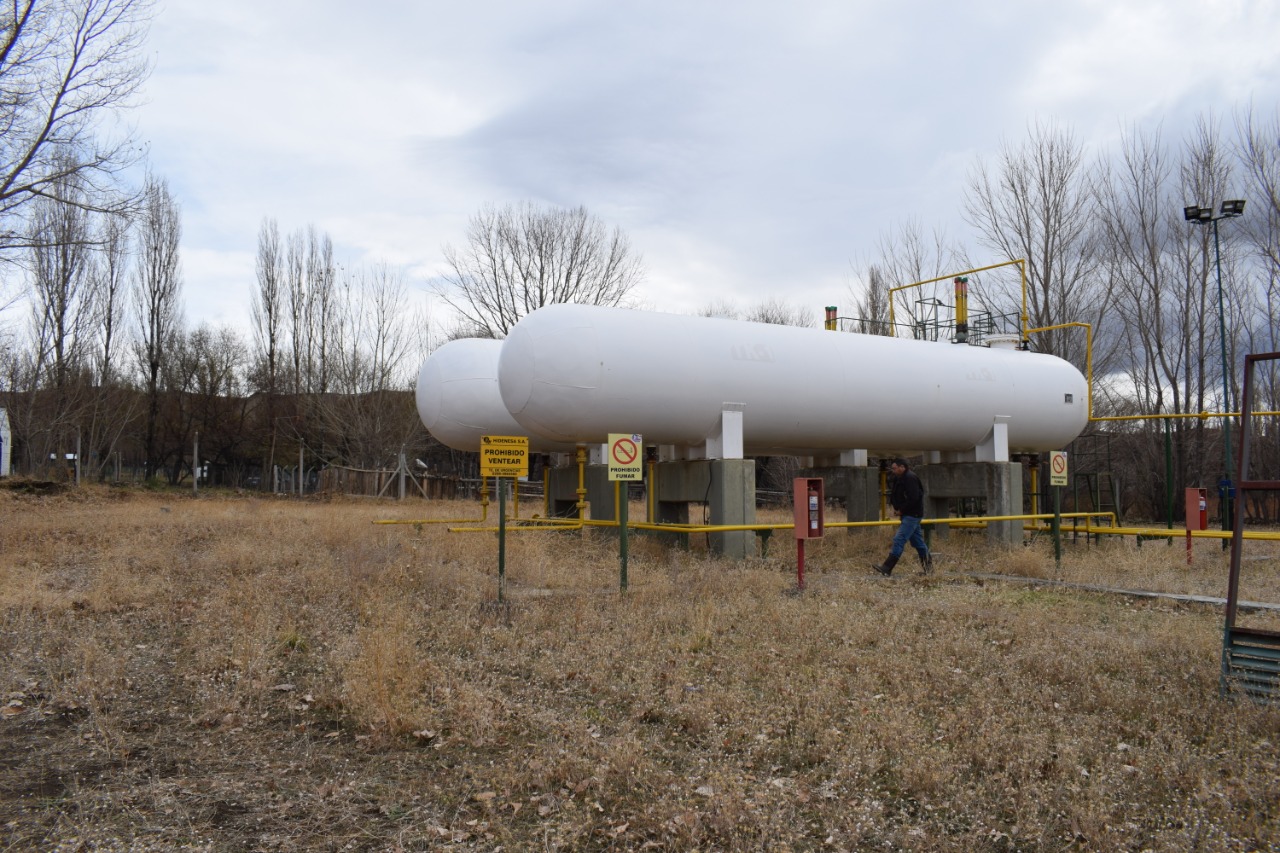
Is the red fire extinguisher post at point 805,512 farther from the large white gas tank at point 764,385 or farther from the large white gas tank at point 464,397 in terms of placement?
the large white gas tank at point 464,397

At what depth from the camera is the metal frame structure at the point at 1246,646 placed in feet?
18.4

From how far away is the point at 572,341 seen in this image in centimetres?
1218

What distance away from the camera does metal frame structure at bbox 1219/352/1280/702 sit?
562cm

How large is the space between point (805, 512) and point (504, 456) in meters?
3.58

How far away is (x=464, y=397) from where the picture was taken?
16.9 m

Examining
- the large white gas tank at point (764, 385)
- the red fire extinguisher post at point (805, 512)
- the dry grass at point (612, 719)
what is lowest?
the dry grass at point (612, 719)

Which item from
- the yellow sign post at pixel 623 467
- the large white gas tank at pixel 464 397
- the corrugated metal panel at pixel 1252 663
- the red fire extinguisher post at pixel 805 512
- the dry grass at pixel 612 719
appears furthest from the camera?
the large white gas tank at pixel 464 397

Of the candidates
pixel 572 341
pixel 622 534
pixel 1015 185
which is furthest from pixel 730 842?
pixel 1015 185

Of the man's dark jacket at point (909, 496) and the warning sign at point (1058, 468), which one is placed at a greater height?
the warning sign at point (1058, 468)

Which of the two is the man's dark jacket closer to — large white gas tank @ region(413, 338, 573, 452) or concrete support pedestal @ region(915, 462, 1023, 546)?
concrete support pedestal @ region(915, 462, 1023, 546)

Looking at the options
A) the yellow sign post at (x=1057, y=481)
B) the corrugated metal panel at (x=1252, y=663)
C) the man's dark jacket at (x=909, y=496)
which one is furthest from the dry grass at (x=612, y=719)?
Answer: the yellow sign post at (x=1057, y=481)

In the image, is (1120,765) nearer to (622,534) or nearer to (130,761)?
(130,761)

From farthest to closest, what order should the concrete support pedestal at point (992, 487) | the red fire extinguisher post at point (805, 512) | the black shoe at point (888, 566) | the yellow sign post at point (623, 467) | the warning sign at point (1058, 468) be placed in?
the concrete support pedestal at point (992, 487)
the warning sign at point (1058, 468)
the black shoe at point (888, 566)
the red fire extinguisher post at point (805, 512)
the yellow sign post at point (623, 467)

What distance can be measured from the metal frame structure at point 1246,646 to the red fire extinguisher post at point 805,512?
5.03 metres
